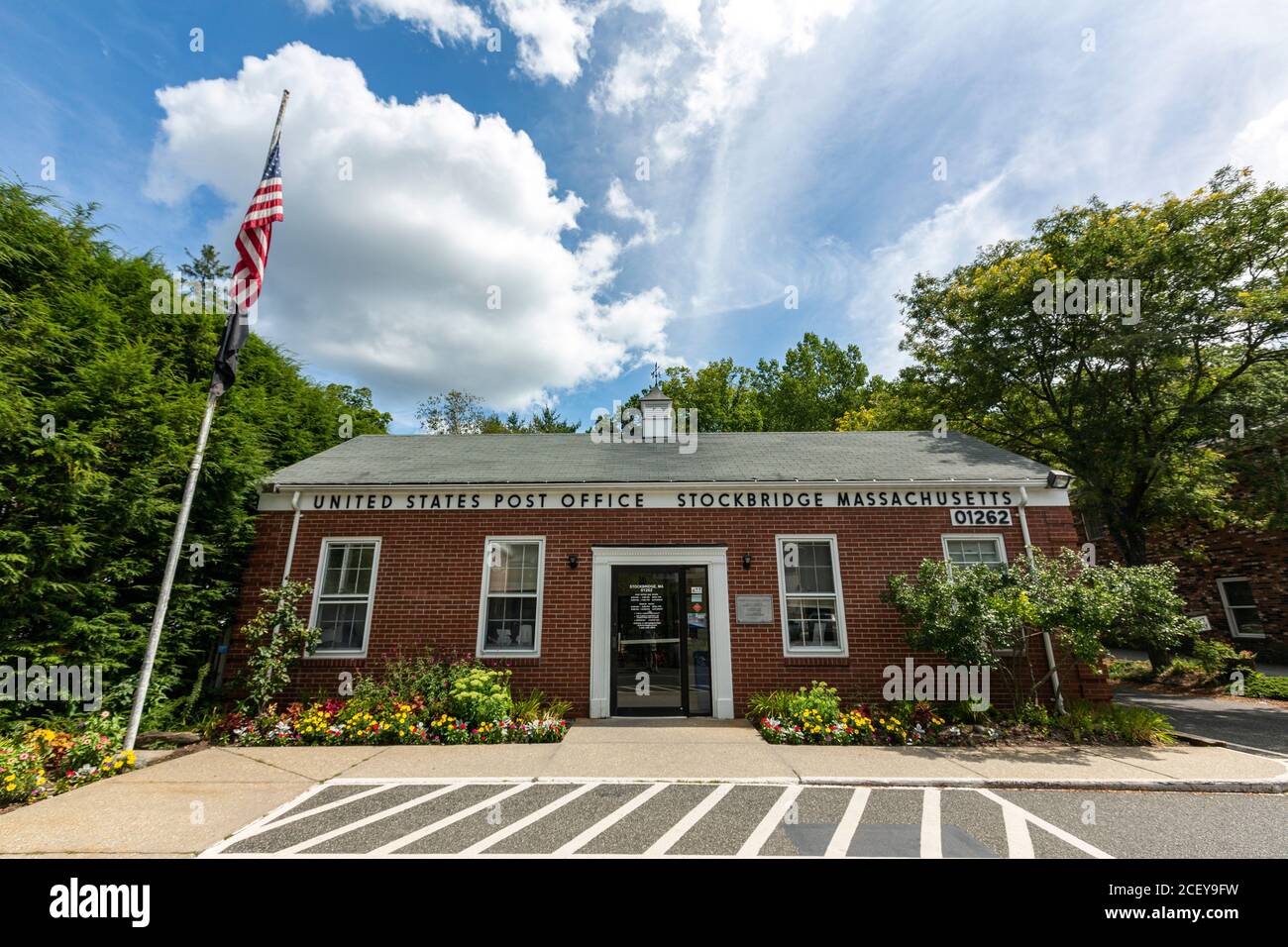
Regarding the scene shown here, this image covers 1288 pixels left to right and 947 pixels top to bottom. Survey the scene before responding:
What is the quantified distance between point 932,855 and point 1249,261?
1640cm

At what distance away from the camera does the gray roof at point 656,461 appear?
29.6 ft

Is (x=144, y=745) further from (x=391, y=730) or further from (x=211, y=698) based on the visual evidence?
(x=391, y=730)

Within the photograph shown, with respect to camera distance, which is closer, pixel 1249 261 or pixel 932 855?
pixel 932 855

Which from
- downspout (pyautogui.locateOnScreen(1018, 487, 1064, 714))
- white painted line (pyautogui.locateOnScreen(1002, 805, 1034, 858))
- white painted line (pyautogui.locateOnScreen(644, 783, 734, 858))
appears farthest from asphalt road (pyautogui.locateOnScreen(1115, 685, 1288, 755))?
white painted line (pyautogui.locateOnScreen(644, 783, 734, 858))

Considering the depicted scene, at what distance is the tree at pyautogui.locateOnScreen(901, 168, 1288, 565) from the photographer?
37.8 ft

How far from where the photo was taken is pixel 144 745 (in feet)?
21.6

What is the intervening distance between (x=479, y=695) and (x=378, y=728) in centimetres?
141

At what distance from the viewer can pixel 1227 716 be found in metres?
9.84

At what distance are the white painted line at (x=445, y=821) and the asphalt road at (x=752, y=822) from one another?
0.02 metres

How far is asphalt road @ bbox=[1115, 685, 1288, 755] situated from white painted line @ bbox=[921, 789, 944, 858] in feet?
22.1

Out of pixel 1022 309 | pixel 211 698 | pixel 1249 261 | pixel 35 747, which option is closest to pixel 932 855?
pixel 35 747

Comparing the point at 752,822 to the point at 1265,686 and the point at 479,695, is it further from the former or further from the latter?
the point at 1265,686

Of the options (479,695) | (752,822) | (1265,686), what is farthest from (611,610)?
(1265,686)

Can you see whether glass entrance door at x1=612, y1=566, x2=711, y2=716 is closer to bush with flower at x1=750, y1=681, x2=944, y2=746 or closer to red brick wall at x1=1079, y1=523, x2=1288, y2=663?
bush with flower at x1=750, y1=681, x2=944, y2=746
